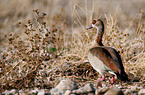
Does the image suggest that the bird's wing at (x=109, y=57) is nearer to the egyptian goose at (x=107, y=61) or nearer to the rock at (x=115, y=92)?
the egyptian goose at (x=107, y=61)

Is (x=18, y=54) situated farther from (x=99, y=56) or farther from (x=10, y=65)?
(x=99, y=56)

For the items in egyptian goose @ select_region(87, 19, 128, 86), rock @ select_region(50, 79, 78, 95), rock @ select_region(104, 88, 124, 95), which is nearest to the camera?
rock @ select_region(104, 88, 124, 95)

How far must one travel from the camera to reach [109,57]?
4.21m

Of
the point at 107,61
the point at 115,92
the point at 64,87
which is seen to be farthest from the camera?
the point at 107,61

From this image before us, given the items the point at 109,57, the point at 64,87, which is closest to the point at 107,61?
the point at 109,57

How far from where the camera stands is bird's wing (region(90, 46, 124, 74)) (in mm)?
4105

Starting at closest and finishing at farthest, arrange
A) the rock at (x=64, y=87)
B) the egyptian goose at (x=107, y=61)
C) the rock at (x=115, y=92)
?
the rock at (x=115, y=92) < the rock at (x=64, y=87) < the egyptian goose at (x=107, y=61)

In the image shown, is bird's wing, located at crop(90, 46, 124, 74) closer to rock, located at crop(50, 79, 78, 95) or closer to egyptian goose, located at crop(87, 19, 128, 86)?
egyptian goose, located at crop(87, 19, 128, 86)

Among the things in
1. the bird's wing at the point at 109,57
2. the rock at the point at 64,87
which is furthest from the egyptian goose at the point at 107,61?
the rock at the point at 64,87

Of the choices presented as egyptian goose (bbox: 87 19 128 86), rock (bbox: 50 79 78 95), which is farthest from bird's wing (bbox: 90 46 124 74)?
rock (bbox: 50 79 78 95)

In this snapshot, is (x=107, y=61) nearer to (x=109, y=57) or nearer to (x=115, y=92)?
(x=109, y=57)

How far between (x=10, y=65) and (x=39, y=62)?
23.8 inches

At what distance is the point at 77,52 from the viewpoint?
566 centimetres

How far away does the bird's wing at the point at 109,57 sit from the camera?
13.5 feet
